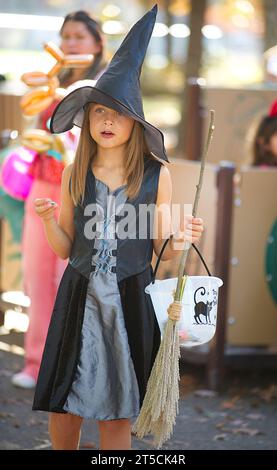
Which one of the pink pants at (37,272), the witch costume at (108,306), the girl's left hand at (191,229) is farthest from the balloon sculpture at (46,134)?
the girl's left hand at (191,229)

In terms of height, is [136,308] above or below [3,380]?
above

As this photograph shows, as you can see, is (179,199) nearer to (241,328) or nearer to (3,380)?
(241,328)

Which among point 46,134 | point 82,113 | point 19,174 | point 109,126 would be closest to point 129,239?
point 109,126

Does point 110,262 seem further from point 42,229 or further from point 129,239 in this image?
point 42,229

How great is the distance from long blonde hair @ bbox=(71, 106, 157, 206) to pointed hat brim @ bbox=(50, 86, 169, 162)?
0.04 meters

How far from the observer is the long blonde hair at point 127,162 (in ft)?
10.7

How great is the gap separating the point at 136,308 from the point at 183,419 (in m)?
1.60

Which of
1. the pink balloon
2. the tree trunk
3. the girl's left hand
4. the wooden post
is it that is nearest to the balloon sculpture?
the pink balloon

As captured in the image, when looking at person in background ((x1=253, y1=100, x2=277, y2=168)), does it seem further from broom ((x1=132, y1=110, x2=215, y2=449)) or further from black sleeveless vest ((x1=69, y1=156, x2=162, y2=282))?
broom ((x1=132, y1=110, x2=215, y2=449))

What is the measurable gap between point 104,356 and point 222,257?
1872 mm

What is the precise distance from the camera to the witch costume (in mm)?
3191

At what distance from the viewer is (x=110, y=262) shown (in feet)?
10.6
